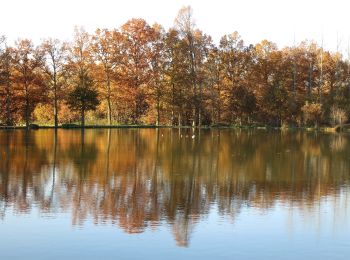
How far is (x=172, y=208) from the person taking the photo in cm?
1438

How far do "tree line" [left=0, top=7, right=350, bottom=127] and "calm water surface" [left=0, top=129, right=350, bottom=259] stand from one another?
39.2 metres

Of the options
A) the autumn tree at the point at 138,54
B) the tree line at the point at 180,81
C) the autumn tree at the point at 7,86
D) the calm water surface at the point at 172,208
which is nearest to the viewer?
the calm water surface at the point at 172,208

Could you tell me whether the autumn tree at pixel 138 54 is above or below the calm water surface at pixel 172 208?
above

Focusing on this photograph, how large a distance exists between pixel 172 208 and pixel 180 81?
5380 cm

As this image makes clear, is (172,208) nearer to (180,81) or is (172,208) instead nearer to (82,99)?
(82,99)

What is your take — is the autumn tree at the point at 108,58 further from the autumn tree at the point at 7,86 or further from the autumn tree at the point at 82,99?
the autumn tree at the point at 7,86

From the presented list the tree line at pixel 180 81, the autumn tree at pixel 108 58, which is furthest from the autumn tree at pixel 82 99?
the autumn tree at pixel 108 58

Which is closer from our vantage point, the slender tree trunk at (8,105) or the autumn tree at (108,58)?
the slender tree trunk at (8,105)

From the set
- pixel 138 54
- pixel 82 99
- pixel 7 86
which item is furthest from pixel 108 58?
pixel 7 86

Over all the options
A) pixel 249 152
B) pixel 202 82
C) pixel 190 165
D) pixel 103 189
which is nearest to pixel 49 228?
pixel 103 189

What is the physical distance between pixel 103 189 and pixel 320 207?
6.63 meters

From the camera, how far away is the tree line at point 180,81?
64.7 metres

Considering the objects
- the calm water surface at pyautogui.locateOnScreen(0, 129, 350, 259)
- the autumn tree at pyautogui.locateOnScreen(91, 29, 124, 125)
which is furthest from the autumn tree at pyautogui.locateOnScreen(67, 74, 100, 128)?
the calm water surface at pyautogui.locateOnScreen(0, 129, 350, 259)

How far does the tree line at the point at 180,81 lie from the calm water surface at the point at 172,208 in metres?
39.2
